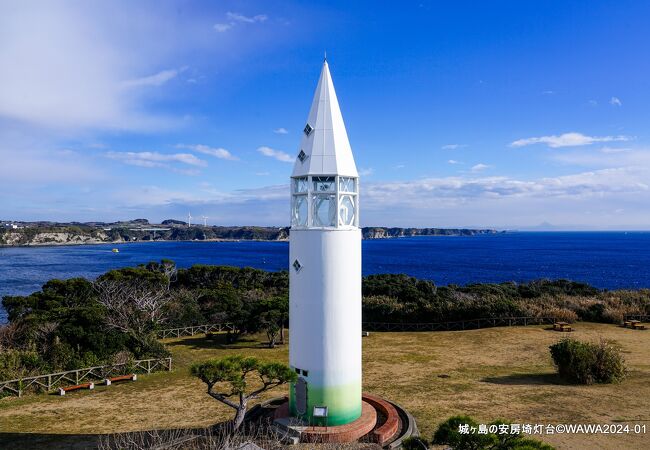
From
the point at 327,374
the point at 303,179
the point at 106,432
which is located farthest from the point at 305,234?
the point at 106,432

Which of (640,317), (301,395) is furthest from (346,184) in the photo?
(640,317)

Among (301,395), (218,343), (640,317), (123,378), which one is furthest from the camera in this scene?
(640,317)

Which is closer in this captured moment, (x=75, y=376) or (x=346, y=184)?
(x=346, y=184)

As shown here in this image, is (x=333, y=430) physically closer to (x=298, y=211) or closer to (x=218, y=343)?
(x=298, y=211)

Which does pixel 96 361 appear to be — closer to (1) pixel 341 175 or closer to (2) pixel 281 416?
(2) pixel 281 416

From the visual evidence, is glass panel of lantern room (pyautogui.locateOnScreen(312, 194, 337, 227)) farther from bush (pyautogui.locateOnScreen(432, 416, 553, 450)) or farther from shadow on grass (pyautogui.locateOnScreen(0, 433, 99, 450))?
shadow on grass (pyautogui.locateOnScreen(0, 433, 99, 450))

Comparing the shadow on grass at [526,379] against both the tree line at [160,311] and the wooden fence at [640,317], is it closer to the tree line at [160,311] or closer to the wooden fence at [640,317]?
the tree line at [160,311]
